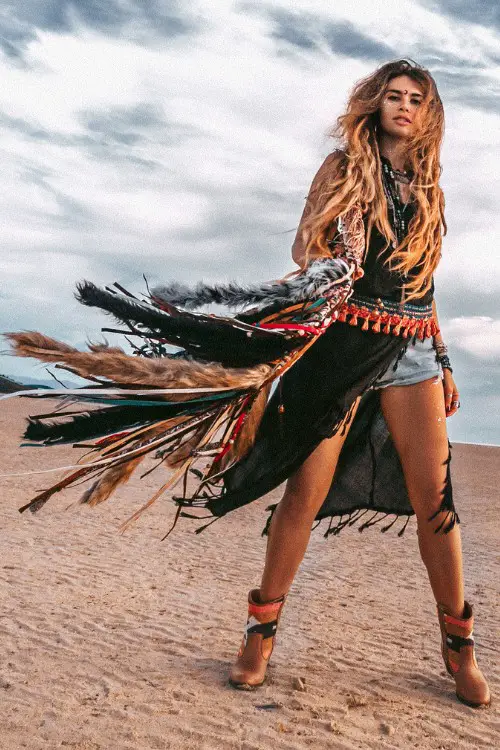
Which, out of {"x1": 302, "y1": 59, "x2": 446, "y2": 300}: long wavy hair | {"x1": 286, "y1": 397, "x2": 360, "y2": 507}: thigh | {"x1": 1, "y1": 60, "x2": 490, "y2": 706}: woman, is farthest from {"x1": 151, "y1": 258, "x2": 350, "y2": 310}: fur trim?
{"x1": 286, "y1": 397, "x2": 360, "y2": 507}: thigh

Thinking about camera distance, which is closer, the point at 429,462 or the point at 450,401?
the point at 429,462

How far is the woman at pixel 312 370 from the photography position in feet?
8.52

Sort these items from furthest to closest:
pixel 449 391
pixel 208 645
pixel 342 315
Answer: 1. pixel 208 645
2. pixel 449 391
3. pixel 342 315

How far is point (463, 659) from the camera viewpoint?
297 centimetres

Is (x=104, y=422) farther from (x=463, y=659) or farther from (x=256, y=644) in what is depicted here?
(x=463, y=659)

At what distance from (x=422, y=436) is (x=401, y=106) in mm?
1270

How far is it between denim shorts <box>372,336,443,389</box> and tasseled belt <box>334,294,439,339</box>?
0.23ft

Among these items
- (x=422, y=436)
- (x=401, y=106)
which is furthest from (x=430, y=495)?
(x=401, y=106)

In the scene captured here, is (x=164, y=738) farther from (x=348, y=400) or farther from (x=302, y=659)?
(x=348, y=400)

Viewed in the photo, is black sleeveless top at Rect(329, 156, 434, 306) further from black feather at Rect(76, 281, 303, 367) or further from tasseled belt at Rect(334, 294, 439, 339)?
black feather at Rect(76, 281, 303, 367)

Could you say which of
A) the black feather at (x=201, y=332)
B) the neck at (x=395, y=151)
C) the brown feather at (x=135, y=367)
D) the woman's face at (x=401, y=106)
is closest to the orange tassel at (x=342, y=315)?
the black feather at (x=201, y=332)

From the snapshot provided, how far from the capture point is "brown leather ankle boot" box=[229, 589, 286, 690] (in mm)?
2934

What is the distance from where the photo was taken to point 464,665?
2.96 meters

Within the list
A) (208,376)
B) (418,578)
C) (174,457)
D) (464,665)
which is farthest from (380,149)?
(418,578)
